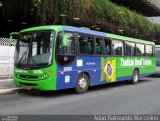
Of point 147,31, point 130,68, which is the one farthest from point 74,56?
point 147,31

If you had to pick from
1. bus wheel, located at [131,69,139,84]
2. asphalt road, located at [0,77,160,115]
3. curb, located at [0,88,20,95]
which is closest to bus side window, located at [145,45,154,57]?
bus wheel, located at [131,69,139,84]

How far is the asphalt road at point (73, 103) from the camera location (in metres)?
9.66

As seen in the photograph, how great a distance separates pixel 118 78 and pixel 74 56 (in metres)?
4.43

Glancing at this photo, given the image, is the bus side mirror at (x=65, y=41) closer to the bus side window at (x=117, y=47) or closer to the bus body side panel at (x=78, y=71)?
the bus body side panel at (x=78, y=71)

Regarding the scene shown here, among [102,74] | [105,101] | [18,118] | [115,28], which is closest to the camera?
[18,118]

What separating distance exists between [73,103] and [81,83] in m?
2.59

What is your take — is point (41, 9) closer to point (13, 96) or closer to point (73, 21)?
point (73, 21)

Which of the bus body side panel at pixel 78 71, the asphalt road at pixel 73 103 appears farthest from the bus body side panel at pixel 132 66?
the asphalt road at pixel 73 103

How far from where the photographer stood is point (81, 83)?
13.7 meters

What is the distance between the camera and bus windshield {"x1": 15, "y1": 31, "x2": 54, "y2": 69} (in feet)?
40.3

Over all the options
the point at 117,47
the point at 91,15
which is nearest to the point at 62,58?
the point at 117,47

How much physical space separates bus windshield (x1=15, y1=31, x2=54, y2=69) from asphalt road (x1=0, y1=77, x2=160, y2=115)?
4.17ft

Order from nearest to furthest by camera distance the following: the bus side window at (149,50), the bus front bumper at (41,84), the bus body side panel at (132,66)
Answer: the bus front bumper at (41,84) < the bus body side panel at (132,66) < the bus side window at (149,50)

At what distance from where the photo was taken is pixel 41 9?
1661 centimetres
